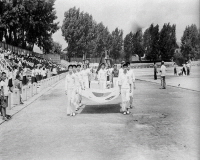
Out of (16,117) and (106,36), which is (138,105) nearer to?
(16,117)

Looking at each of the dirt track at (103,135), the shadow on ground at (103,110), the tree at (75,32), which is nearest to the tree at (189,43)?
the tree at (75,32)

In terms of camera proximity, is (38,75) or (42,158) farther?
(38,75)

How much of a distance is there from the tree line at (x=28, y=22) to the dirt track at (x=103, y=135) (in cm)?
4379

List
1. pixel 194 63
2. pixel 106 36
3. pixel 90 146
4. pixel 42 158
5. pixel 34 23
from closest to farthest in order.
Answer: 1. pixel 42 158
2. pixel 90 146
3. pixel 34 23
4. pixel 194 63
5. pixel 106 36

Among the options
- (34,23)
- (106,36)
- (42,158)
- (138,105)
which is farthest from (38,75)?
(106,36)

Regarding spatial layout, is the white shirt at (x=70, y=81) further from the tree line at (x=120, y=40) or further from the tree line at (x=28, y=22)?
the tree line at (x=120, y=40)

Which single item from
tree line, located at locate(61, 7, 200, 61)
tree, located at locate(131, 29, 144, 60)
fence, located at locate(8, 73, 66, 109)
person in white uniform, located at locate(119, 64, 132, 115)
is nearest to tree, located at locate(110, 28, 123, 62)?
tree line, located at locate(61, 7, 200, 61)

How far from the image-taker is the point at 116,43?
97875 millimetres

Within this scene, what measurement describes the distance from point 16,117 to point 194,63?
8360 cm

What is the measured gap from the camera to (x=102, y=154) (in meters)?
6.51

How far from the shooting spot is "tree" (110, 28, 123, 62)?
97.2 metres

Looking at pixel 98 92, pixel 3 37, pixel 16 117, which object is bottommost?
pixel 16 117

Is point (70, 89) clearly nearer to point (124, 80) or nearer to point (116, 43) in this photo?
point (124, 80)

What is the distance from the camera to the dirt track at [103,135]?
258 inches
